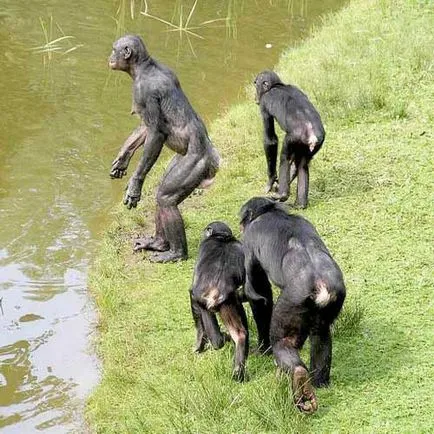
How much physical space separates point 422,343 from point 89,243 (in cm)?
413

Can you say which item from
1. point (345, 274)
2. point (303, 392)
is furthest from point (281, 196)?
point (303, 392)

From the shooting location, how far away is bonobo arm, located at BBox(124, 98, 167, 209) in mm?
8703

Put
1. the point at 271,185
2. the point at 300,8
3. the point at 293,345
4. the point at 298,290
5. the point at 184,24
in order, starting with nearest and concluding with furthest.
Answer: the point at 298,290 → the point at 293,345 → the point at 271,185 → the point at 184,24 → the point at 300,8

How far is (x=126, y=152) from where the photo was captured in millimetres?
9047

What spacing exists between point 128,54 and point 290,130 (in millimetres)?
1741

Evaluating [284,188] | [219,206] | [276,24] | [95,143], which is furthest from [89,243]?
[276,24]

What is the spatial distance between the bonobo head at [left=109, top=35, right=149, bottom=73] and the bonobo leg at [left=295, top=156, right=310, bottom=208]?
1875mm

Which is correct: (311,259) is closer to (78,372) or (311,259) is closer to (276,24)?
(78,372)

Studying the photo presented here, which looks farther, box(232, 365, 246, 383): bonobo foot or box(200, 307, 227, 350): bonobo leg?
box(200, 307, 227, 350): bonobo leg

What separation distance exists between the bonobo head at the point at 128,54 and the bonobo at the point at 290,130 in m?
1.43

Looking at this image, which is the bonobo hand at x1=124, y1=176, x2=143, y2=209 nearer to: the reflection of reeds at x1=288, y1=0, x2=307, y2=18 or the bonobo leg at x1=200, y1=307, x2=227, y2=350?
the bonobo leg at x1=200, y1=307, x2=227, y2=350

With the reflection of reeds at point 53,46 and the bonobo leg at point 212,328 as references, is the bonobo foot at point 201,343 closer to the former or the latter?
the bonobo leg at point 212,328

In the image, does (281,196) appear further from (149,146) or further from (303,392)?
(303,392)

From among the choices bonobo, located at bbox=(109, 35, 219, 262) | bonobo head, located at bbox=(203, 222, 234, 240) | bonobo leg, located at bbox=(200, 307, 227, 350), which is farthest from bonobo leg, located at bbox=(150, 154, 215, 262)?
bonobo leg, located at bbox=(200, 307, 227, 350)
